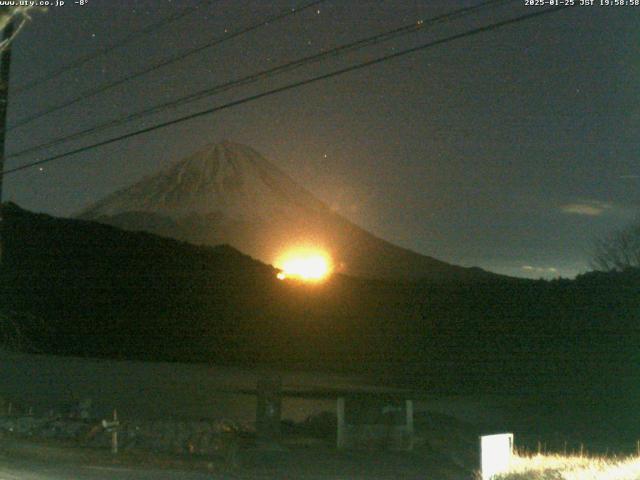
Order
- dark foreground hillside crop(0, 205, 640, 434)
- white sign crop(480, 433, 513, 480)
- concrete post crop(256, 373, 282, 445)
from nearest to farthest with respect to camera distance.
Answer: white sign crop(480, 433, 513, 480)
concrete post crop(256, 373, 282, 445)
dark foreground hillside crop(0, 205, 640, 434)

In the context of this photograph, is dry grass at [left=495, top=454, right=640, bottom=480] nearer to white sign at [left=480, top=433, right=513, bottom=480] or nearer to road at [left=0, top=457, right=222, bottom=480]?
white sign at [left=480, top=433, right=513, bottom=480]

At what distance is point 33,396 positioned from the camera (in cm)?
2988

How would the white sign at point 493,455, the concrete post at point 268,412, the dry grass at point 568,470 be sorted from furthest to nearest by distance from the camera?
the concrete post at point 268,412
the white sign at point 493,455
the dry grass at point 568,470

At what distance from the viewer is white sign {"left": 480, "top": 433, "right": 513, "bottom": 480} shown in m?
10.4

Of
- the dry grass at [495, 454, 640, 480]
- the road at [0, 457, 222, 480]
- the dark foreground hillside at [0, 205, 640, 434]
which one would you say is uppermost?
the dark foreground hillside at [0, 205, 640, 434]

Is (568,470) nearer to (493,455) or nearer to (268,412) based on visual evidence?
(493,455)

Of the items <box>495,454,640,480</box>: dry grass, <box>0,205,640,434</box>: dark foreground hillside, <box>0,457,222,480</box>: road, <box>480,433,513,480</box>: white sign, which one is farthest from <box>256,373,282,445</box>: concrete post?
<box>0,205,640,434</box>: dark foreground hillside

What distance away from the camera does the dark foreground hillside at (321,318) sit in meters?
36.4

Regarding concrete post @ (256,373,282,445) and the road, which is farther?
concrete post @ (256,373,282,445)

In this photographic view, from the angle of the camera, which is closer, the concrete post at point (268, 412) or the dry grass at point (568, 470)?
the dry grass at point (568, 470)

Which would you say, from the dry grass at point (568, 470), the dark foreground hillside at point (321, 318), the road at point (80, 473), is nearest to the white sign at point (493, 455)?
the dry grass at point (568, 470)

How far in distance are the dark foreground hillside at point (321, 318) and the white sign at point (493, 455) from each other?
1687cm

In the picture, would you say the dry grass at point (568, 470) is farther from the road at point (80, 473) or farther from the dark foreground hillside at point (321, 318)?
the dark foreground hillside at point (321, 318)

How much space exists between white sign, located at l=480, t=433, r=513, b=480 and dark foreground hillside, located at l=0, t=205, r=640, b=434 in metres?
16.9
